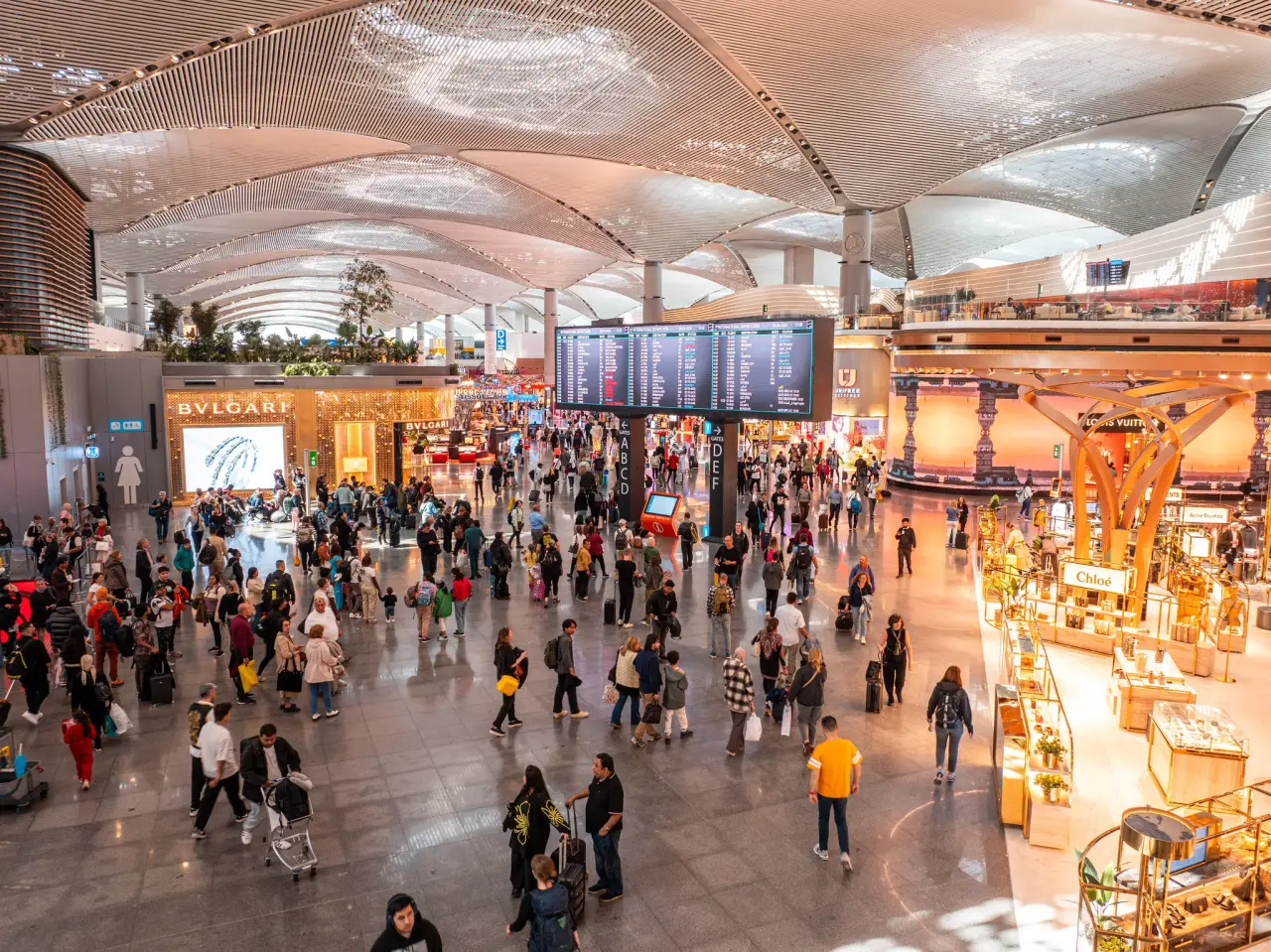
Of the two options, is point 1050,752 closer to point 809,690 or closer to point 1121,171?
point 809,690

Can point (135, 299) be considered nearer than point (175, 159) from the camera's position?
No

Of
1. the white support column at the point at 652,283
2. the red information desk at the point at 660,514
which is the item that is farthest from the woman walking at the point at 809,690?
the white support column at the point at 652,283

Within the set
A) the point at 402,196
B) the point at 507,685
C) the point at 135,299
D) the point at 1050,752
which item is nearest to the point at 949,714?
the point at 1050,752

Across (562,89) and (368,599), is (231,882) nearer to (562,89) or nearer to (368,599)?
(368,599)

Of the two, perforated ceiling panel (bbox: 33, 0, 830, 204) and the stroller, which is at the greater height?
perforated ceiling panel (bbox: 33, 0, 830, 204)

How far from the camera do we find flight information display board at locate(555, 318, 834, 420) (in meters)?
16.8

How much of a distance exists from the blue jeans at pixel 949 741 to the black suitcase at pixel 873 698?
5.28 feet

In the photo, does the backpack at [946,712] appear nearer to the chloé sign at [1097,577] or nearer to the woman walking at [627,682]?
the woman walking at [627,682]

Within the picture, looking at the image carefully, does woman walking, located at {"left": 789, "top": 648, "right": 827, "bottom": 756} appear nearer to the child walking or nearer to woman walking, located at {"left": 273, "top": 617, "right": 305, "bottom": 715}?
the child walking

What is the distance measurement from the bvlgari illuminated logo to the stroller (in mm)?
21984

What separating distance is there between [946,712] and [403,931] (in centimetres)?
504

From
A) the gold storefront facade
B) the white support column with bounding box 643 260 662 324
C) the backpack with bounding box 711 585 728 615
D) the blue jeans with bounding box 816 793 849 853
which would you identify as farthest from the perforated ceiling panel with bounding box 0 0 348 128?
the white support column with bounding box 643 260 662 324

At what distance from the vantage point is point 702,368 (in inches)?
735

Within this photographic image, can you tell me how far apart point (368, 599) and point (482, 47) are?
12092mm
